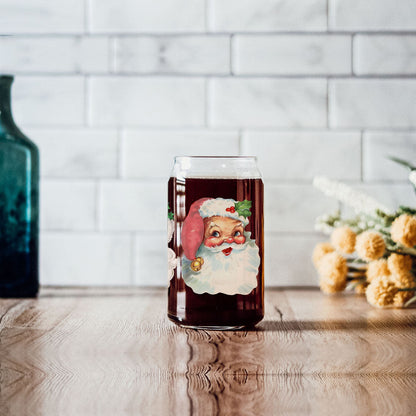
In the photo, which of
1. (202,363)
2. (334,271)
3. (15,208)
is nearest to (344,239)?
(334,271)

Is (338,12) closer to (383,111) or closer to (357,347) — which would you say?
(383,111)

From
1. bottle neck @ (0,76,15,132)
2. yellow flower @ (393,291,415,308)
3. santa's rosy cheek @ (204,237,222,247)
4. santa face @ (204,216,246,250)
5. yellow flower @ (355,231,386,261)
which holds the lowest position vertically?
yellow flower @ (393,291,415,308)

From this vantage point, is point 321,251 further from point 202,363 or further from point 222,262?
point 202,363

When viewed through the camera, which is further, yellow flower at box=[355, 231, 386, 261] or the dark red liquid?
yellow flower at box=[355, 231, 386, 261]

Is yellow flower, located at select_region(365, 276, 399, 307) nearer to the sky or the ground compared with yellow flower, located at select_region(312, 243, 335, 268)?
nearer to the ground

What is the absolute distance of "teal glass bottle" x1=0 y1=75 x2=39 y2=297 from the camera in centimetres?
93

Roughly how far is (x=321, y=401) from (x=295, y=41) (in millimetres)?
782

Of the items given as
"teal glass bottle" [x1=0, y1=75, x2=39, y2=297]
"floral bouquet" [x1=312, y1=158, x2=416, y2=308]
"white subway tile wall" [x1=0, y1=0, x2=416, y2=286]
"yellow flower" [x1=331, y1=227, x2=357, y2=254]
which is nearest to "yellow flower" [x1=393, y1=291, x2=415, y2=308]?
"floral bouquet" [x1=312, y1=158, x2=416, y2=308]

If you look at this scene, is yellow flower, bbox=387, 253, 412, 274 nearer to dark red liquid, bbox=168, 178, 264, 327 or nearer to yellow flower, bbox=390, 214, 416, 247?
yellow flower, bbox=390, 214, 416, 247

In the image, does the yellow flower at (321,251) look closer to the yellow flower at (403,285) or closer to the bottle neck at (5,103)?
the yellow flower at (403,285)

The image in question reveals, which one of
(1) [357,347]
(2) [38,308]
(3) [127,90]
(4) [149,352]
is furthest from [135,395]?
(3) [127,90]

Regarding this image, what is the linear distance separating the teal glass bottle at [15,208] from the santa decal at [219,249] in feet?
1.25

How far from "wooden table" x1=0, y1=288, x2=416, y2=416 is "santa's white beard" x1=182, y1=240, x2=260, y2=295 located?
6 centimetres

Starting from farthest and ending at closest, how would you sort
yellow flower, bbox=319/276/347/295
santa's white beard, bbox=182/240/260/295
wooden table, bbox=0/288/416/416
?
yellow flower, bbox=319/276/347/295, santa's white beard, bbox=182/240/260/295, wooden table, bbox=0/288/416/416
